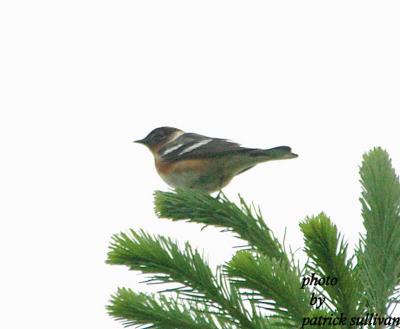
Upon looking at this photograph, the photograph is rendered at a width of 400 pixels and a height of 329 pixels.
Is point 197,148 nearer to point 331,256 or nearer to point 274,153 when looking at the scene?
point 274,153

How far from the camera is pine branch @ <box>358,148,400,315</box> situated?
2.70 metres

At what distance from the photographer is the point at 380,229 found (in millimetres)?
2904

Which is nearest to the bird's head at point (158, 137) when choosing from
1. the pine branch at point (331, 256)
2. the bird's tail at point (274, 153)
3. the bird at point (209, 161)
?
the bird at point (209, 161)

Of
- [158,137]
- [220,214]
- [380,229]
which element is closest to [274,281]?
[380,229]

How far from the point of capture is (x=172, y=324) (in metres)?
2.72

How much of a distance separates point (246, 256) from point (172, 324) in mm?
396

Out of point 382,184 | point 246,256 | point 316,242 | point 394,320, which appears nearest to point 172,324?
point 246,256

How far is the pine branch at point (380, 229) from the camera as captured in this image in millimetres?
2703

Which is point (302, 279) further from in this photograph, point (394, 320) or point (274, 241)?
point (274, 241)

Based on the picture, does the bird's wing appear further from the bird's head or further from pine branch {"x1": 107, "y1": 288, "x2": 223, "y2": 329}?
pine branch {"x1": 107, "y1": 288, "x2": 223, "y2": 329}

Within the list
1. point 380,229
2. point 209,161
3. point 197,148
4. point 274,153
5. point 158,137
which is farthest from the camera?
point 158,137

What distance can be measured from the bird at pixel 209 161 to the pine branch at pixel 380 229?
138 inches

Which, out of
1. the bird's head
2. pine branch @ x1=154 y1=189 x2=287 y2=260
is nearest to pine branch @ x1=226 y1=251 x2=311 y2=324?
pine branch @ x1=154 y1=189 x2=287 y2=260

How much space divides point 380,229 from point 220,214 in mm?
1022
